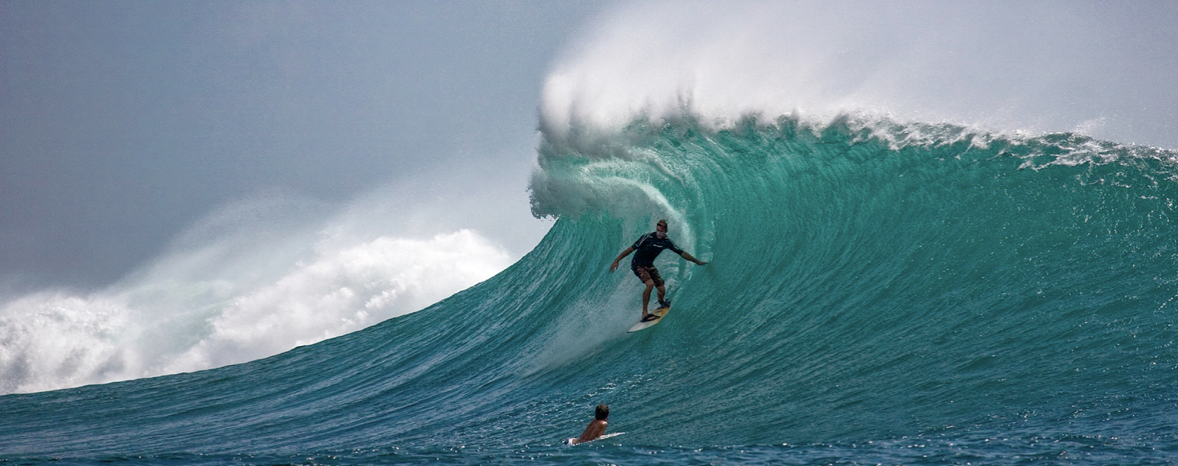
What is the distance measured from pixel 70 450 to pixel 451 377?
12.2 ft

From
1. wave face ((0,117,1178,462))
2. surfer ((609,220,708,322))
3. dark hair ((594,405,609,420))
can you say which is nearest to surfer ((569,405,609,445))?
dark hair ((594,405,609,420))

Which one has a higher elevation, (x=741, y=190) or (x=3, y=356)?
(x=3, y=356)

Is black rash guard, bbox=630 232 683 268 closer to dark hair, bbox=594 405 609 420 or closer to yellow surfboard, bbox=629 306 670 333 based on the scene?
yellow surfboard, bbox=629 306 670 333

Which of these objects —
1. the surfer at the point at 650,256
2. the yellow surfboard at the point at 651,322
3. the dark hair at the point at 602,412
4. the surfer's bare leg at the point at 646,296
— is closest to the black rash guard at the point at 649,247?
the surfer at the point at 650,256

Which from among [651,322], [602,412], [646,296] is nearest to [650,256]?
[646,296]

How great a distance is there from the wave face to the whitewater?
31 millimetres

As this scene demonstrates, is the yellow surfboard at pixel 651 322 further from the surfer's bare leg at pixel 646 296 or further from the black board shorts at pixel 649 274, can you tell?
the black board shorts at pixel 649 274

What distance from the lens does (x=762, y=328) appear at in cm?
857

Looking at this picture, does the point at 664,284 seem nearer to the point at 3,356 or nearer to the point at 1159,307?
the point at 1159,307

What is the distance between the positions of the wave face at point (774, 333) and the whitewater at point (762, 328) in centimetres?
3

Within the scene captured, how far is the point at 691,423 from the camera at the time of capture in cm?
635

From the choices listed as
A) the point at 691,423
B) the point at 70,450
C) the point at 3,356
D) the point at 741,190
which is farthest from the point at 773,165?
the point at 3,356

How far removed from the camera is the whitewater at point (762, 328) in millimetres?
5508

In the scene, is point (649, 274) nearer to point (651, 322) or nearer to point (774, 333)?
point (651, 322)
